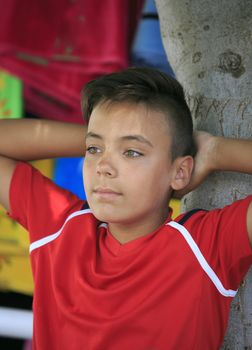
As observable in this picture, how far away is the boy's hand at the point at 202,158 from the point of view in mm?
1110

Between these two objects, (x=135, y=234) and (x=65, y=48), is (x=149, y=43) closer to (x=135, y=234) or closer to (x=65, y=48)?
(x=65, y=48)

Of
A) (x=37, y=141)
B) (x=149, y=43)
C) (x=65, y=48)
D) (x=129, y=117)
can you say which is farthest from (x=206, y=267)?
(x=65, y=48)

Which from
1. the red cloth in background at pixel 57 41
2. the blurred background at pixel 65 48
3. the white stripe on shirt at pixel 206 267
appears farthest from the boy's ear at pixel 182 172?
the red cloth in background at pixel 57 41

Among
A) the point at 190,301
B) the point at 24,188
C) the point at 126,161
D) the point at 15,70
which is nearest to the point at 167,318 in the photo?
the point at 190,301

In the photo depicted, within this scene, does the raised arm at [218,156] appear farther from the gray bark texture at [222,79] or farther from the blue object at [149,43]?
the blue object at [149,43]

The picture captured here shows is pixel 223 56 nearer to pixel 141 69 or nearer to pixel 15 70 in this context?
pixel 141 69

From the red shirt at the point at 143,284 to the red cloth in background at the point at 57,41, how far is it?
2.88ft

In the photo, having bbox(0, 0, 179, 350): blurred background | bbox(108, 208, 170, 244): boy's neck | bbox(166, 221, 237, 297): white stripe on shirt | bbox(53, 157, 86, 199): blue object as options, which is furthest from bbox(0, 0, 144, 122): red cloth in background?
bbox(166, 221, 237, 297): white stripe on shirt

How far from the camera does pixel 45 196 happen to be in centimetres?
121

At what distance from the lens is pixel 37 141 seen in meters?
1.26

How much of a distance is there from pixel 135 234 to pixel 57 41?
1.00 metres

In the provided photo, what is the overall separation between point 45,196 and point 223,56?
448 millimetres

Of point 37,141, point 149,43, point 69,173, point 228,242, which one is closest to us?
point 228,242

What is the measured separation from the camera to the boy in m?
1.01
